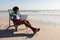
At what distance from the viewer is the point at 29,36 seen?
7715mm

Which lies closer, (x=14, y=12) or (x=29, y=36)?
(x=29, y=36)

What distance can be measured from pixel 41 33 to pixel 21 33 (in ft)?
2.59

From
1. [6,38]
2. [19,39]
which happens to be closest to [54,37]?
[19,39]

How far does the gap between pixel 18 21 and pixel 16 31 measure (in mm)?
556

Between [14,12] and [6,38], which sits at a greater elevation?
[14,12]

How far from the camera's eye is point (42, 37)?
297 inches

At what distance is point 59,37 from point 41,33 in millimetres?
941

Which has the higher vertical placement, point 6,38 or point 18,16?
point 18,16

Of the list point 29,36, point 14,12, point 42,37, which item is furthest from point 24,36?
point 14,12

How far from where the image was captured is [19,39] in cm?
729

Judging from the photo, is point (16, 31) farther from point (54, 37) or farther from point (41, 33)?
point (54, 37)

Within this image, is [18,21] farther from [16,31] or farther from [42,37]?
[42,37]

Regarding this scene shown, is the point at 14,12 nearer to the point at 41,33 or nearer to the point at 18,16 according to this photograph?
the point at 18,16

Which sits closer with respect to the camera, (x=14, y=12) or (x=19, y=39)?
(x=19, y=39)
